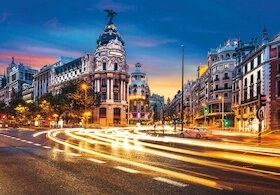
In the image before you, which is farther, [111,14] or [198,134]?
[111,14]

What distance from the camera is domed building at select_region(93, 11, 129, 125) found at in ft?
322

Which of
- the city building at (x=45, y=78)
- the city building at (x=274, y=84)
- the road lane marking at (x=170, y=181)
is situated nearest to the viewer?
the road lane marking at (x=170, y=181)

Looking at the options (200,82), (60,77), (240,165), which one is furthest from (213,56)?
(240,165)

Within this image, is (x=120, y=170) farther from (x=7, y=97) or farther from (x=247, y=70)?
(x=7, y=97)

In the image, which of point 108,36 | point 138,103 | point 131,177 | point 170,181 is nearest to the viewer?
point 170,181

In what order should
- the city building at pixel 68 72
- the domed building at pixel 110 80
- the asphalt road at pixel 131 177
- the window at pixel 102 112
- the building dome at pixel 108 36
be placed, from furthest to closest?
the city building at pixel 68 72 < the building dome at pixel 108 36 < the domed building at pixel 110 80 < the window at pixel 102 112 < the asphalt road at pixel 131 177

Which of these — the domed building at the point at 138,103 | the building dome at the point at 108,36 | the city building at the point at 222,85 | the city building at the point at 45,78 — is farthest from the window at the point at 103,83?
the domed building at the point at 138,103

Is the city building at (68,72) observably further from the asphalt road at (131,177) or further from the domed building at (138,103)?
the asphalt road at (131,177)

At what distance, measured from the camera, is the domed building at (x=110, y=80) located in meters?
98.1

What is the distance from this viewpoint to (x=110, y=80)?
99312mm

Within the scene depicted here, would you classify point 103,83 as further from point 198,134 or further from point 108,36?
point 198,134

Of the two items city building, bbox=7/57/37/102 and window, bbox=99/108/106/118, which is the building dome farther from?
city building, bbox=7/57/37/102

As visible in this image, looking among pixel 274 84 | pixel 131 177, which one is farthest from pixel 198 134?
pixel 131 177

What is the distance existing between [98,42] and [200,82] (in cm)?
3823
